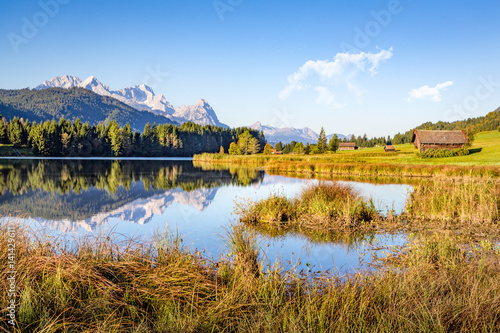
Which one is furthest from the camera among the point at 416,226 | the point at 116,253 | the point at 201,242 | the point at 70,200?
the point at 70,200

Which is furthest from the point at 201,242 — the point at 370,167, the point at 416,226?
the point at 370,167

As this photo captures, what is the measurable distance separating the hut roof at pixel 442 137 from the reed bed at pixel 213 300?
74.6 metres

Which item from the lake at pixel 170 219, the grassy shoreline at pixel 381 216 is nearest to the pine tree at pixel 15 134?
the lake at pixel 170 219

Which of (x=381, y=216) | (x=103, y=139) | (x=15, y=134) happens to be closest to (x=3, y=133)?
(x=15, y=134)

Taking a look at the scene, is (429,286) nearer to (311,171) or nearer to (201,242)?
(201,242)

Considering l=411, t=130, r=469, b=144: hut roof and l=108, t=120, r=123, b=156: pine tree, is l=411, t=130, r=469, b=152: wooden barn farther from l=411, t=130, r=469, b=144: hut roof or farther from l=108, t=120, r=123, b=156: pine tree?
l=108, t=120, r=123, b=156: pine tree

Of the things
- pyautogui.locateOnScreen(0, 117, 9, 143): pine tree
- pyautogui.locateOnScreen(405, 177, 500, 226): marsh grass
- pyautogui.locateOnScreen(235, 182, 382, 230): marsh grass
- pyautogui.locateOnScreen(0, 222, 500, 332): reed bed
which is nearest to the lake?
pyautogui.locateOnScreen(405, 177, 500, 226): marsh grass

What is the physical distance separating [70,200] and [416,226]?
18.5 meters

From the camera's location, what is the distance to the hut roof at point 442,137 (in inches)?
2766

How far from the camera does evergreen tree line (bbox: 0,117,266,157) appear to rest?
310 feet

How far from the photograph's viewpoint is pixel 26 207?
16.0m

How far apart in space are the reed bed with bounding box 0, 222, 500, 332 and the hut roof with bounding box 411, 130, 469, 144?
245 ft

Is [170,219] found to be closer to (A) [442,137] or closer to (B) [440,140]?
(B) [440,140]

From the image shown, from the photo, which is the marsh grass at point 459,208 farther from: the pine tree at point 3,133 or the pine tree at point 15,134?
the pine tree at point 3,133
